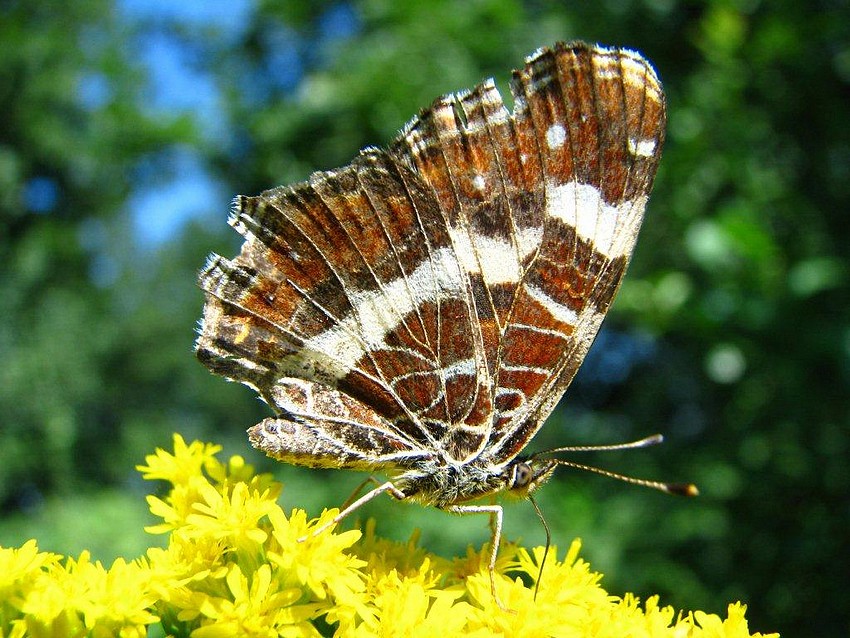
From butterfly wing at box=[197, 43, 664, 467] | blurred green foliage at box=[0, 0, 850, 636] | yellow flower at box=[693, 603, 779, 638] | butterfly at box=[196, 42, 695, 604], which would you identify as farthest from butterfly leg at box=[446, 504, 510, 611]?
blurred green foliage at box=[0, 0, 850, 636]

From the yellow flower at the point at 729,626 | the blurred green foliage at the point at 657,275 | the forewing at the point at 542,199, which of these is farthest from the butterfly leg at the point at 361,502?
the blurred green foliage at the point at 657,275

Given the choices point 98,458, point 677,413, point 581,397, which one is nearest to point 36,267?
point 98,458

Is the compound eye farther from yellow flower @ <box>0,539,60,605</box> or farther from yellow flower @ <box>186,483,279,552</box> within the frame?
yellow flower @ <box>0,539,60,605</box>

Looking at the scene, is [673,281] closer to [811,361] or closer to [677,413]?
[811,361]

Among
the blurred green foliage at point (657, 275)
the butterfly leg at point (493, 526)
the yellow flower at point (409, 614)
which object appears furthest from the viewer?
the blurred green foliage at point (657, 275)

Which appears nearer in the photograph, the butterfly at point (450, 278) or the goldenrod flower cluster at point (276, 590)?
the goldenrod flower cluster at point (276, 590)

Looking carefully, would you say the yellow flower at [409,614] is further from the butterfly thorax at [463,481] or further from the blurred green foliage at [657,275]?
the blurred green foliage at [657,275]

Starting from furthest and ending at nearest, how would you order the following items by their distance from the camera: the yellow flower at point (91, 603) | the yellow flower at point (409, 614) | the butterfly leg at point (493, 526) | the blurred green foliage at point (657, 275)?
the blurred green foliage at point (657, 275)
the butterfly leg at point (493, 526)
the yellow flower at point (409, 614)
the yellow flower at point (91, 603)

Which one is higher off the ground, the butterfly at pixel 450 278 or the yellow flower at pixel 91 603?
the butterfly at pixel 450 278
